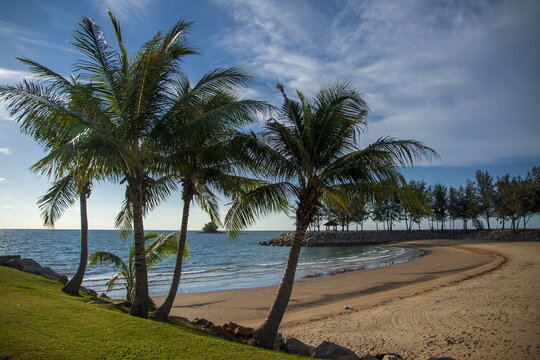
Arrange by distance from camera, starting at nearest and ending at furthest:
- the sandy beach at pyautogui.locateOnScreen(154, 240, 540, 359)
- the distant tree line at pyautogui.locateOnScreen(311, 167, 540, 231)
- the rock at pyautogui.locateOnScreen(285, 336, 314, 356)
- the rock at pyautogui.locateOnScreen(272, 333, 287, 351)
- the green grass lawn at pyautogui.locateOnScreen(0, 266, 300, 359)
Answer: the green grass lawn at pyautogui.locateOnScreen(0, 266, 300, 359)
the rock at pyautogui.locateOnScreen(285, 336, 314, 356)
the rock at pyautogui.locateOnScreen(272, 333, 287, 351)
the sandy beach at pyautogui.locateOnScreen(154, 240, 540, 359)
the distant tree line at pyautogui.locateOnScreen(311, 167, 540, 231)

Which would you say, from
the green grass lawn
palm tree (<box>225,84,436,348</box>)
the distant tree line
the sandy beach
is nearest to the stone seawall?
the distant tree line

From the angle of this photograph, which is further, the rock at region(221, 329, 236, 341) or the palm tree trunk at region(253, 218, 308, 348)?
the rock at region(221, 329, 236, 341)

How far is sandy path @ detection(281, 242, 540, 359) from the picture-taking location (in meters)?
6.34

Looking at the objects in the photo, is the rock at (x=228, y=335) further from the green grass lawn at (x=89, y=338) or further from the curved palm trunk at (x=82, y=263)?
the curved palm trunk at (x=82, y=263)

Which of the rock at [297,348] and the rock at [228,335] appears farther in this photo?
the rock at [228,335]

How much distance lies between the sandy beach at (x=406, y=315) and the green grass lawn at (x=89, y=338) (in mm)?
3888

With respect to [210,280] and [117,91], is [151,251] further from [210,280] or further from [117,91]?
[210,280]

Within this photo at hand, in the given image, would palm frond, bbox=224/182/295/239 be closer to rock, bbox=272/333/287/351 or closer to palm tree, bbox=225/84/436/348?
palm tree, bbox=225/84/436/348

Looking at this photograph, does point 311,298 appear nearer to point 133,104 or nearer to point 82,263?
point 82,263

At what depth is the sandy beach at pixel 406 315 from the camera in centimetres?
659

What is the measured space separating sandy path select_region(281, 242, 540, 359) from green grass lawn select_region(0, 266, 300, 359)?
363cm

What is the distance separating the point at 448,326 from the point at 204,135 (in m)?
7.86

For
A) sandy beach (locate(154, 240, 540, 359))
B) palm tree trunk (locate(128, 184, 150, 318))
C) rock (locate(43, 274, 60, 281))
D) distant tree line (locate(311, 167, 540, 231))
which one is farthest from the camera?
distant tree line (locate(311, 167, 540, 231))

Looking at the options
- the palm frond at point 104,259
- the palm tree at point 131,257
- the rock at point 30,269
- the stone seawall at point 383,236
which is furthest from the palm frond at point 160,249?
the stone seawall at point 383,236
